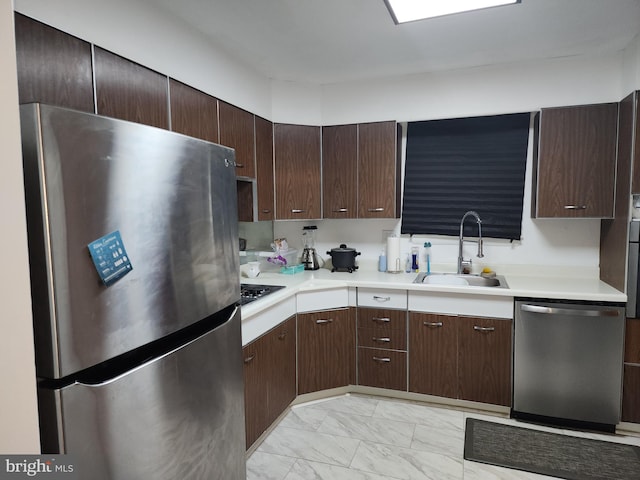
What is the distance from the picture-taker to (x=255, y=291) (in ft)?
8.40

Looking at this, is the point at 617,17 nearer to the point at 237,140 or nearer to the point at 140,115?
the point at 237,140

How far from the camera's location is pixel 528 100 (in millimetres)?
2857

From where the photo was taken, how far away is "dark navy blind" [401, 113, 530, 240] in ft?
9.96

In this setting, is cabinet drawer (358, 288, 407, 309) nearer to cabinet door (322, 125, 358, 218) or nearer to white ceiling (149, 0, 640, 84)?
cabinet door (322, 125, 358, 218)

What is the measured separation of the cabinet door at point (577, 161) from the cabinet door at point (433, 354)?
1.02m

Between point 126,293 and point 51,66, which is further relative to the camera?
point 51,66

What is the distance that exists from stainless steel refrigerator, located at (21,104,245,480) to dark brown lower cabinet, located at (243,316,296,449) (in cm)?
79

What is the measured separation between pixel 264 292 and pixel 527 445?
178 centimetres

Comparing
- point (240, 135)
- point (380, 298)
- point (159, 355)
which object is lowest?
point (380, 298)

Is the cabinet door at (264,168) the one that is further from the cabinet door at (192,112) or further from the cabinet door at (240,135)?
the cabinet door at (192,112)

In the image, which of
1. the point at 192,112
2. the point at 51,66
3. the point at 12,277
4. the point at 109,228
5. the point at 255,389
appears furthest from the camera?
the point at 255,389

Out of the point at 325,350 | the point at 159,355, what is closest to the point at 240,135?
the point at 325,350

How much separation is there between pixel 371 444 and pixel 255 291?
3.74 ft

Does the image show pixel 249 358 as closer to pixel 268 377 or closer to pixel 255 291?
pixel 268 377
